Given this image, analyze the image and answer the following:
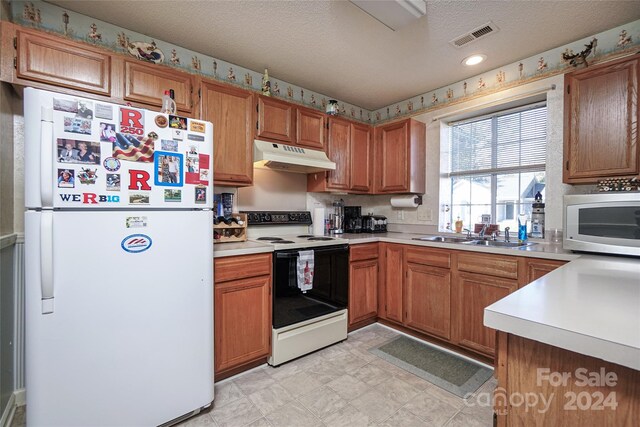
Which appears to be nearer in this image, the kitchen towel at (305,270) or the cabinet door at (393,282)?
the kitchen towel at (305,270)

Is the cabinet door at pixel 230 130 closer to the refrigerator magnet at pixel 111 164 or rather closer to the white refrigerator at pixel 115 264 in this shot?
the white refrigerator at pixel 115 264

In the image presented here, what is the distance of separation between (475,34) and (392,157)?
4.39ft

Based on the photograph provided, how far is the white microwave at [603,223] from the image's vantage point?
1.63m

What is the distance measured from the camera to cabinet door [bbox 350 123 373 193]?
3.17 meters

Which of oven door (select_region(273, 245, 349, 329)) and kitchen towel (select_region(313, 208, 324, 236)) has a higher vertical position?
kitchen towel (select_region(313, 208, 324, 236))

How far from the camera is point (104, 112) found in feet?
4.45

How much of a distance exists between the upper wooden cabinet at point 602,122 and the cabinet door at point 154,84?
2.75 metres

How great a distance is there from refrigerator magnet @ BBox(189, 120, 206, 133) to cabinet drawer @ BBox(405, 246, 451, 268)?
199cm

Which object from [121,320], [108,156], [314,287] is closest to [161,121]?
[108,156]

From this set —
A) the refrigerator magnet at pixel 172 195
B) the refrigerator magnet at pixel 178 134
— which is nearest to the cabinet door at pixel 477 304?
the refrigerator magnet at pixel 172 195

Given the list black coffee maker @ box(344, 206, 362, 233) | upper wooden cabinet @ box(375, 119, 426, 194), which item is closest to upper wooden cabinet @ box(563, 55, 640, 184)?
upper wooden cabinet @ box(375, 119, 426, 194)

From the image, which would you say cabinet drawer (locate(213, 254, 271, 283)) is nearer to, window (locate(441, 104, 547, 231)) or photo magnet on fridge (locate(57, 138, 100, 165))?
photo magnet on fridge (locate(57, 138, 100, 165))

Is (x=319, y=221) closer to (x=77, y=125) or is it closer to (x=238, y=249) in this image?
(x=238, y=249)

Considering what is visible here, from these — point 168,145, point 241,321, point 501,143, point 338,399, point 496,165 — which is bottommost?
point 338,399
